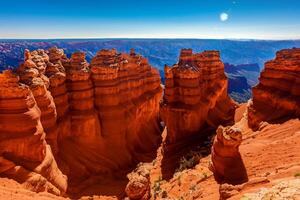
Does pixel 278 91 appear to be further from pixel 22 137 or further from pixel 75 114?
pixel 22 137

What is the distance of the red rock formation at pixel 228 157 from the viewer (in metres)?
15.1

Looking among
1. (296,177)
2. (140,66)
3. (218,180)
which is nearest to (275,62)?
(218,180)

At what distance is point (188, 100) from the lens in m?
27.5

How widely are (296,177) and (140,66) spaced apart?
26.3 metres

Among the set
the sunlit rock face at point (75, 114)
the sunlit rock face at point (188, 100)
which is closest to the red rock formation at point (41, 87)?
the sunlit rock face at point (75, 114)

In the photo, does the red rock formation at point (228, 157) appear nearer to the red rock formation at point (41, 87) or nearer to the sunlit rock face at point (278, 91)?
the sunlit rock face at point (278, 91)

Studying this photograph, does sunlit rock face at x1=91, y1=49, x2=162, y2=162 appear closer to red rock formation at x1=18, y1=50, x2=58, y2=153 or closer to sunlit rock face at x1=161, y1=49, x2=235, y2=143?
sunlit rock face at x1=161, y1=49, x2=235, y2=143

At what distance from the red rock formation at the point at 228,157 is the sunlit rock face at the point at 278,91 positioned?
5.55 meters

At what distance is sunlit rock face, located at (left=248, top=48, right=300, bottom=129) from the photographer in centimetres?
2020

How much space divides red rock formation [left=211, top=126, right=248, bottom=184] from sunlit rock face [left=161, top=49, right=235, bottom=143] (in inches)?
415

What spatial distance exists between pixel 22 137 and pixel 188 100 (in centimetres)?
1527

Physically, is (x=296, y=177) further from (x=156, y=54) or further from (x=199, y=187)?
(x=156, y=54)

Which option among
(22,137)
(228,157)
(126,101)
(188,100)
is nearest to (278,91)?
(188,100)

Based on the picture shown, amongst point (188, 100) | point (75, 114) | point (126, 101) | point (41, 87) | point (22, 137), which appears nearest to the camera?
point (22, 137)
